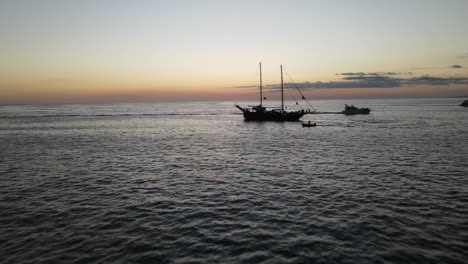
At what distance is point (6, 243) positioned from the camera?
1164cm

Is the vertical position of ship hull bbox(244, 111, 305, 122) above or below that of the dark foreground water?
above

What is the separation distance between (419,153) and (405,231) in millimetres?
25551

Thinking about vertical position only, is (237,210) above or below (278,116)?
Result: below

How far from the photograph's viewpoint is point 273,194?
18.4m

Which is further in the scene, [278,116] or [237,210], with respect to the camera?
[278,116]

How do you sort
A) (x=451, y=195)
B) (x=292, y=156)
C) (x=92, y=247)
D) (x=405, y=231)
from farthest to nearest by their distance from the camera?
(x=292, y=156) < (x=451, y=195) < (x=405, y=231) < (x=92, y=247)

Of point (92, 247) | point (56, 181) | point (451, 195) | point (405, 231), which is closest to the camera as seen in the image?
point (92, 247)

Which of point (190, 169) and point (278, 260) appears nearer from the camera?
point (278, 260)

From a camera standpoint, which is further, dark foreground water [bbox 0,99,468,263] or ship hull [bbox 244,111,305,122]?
ship hull [bbox 244,111,305,122]

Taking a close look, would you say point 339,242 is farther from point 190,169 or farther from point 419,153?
point 419,153

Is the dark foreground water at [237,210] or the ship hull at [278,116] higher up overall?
the ship hull at [278,116]

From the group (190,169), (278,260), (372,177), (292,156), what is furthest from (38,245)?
(292,156)

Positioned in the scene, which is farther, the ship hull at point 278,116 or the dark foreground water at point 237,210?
the ship hull at point 278,116

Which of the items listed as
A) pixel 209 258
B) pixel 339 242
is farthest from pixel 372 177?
pixel 209 258
